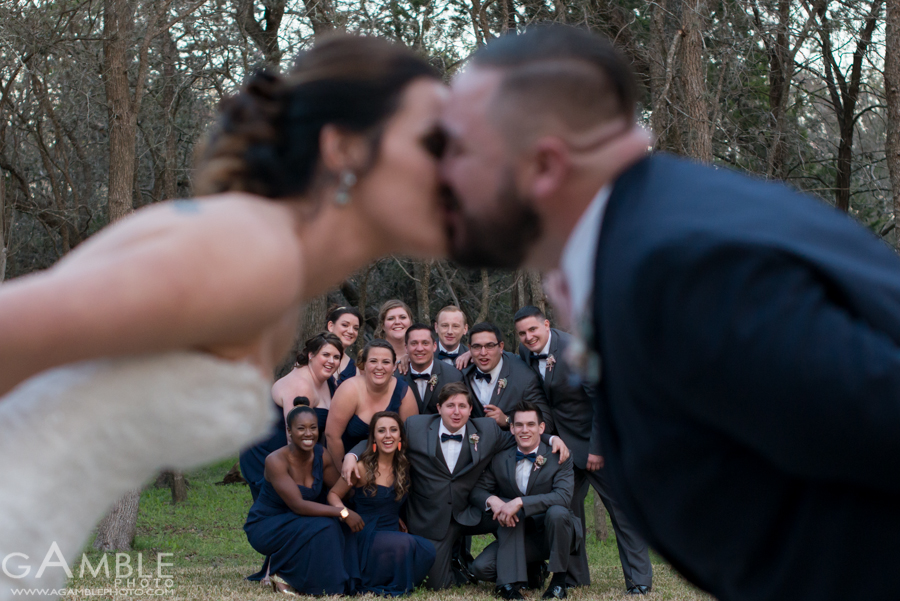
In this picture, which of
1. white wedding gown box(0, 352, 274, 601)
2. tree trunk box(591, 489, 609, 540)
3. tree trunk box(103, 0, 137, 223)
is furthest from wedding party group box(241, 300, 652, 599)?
white wedding gown box(0, 352, 274, 601)

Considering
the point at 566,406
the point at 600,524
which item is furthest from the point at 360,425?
the point at 600,524

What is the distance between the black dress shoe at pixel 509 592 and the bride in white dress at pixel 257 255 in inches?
255

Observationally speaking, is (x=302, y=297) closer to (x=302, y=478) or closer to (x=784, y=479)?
(x=784, y=479)

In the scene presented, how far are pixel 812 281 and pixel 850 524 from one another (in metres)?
0.41

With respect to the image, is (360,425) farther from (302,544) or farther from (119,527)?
(119,527)

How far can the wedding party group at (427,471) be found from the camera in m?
8.13

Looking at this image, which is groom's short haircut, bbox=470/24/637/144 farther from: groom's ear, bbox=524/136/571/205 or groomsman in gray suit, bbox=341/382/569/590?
groomsman in gray suit, bbox=341/382/569/590

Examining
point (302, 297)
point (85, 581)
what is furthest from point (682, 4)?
point (302, 297)

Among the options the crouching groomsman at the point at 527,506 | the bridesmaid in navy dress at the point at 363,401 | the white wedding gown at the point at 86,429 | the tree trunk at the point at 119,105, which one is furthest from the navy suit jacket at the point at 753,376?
the tree trunk at the point at 119,105

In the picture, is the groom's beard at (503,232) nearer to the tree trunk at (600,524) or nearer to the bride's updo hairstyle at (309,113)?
the bride's updo hairstyle at (309,113)

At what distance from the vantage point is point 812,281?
1.25 meters

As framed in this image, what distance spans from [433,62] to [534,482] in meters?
7.00

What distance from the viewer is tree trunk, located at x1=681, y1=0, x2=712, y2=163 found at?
10.6m

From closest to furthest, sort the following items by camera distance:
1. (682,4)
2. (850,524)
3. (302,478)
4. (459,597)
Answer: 1. (850,524)
2. (459,597)
3. (302,478)
4. (682,4)
